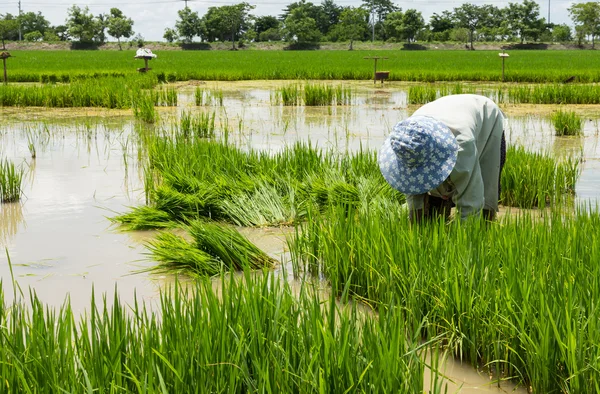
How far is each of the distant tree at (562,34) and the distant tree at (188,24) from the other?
36.8m

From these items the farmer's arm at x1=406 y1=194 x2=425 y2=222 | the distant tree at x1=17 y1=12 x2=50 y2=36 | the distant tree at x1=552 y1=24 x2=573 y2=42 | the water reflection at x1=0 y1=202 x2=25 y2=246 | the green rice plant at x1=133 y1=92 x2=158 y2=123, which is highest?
the distant tree at x1=17 y1=12 x2=50 y2=36

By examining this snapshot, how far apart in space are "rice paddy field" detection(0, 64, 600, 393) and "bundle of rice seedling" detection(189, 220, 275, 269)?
0.01m

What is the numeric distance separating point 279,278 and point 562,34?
76700 millimetres

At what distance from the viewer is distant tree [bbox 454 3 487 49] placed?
263ft

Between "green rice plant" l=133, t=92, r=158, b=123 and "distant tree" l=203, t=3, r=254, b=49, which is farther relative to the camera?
"distant tree" l=203, t=3, r=254, b=49

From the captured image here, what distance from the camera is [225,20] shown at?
240ft

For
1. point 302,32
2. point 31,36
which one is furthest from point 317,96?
point 31,36

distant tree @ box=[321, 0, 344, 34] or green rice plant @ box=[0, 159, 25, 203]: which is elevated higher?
distant tree @ box=[321, 0, 344, 34]

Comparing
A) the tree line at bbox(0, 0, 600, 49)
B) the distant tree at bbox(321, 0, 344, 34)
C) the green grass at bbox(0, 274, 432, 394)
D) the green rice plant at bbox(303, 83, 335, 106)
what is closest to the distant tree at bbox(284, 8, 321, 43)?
the tree line at bbox(0, 0, 600, 49)

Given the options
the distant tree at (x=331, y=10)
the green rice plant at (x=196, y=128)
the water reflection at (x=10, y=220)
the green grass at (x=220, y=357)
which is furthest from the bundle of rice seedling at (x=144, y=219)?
the distant tree at (x=331, y=10)

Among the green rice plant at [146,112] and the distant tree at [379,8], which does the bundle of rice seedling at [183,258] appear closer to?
the green rice plant at [146,112]

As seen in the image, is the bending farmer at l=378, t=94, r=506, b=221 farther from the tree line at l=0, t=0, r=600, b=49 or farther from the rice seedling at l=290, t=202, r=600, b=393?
the tree line at l=0, t=0, r=600, b=49

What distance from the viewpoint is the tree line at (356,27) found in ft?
232

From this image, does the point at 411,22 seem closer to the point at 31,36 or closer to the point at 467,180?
the point at 31,36
